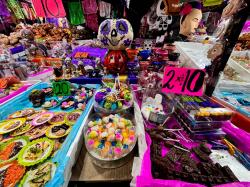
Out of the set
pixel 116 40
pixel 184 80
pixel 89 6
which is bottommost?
pixel 184 80

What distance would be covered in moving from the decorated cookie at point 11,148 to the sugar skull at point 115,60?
3.03ft

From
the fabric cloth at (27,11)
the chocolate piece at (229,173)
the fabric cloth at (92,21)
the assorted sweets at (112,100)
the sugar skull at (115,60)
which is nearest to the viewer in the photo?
the chocolate piece at (229,173)

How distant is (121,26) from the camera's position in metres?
1.30

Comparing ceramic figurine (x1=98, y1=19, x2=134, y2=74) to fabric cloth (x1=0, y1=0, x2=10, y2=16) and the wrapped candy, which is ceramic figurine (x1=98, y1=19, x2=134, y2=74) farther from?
fabric cloth (x1=0, y1=0, x2=10, y2=16)

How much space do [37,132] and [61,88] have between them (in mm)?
477

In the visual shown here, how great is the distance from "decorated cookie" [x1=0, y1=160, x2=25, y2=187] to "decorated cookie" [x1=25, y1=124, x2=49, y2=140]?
6.8 inches

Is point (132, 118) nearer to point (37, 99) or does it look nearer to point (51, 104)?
point (51, 104)

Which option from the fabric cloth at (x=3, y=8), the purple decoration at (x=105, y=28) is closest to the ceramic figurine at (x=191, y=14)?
the purple decoration at (x=105, y=28)

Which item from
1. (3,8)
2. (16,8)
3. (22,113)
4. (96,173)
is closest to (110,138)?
(96,173)

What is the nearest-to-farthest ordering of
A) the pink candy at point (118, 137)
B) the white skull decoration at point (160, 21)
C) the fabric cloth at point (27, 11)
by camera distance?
1. the pink candy at point (118, 137)
2. the white skull decoration at point (160, 21)
3. the fabric cloth at point (27, 11)

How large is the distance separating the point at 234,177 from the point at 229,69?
111 centimetres

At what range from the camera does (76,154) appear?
85 centimetres

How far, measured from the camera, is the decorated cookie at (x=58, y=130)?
894 millimetres

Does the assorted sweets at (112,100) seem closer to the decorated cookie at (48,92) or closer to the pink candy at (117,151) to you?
the pink candy at (117,151)
